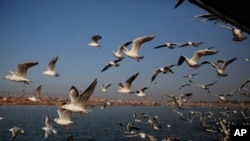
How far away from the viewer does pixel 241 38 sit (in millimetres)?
11539

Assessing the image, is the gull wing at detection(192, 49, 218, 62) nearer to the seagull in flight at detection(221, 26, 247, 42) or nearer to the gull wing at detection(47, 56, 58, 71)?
the seagull in flight at detection(221, 26, 247, 42)

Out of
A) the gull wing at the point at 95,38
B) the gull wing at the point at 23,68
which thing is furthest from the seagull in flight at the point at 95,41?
the gull wing at the point at 23,68

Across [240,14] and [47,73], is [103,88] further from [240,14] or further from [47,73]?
[240,14]

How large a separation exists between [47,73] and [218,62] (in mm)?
7486

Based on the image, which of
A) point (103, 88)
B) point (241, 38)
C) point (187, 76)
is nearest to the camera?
point (241, 38)

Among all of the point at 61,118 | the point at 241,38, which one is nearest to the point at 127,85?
the point at 61,118

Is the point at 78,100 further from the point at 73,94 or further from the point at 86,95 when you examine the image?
the point at 86,95

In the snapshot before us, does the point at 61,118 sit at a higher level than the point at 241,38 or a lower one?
lower

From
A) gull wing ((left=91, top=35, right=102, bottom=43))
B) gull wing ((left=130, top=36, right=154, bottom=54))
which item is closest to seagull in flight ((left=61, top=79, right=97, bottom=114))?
gull wing ((left=130, top=36, right=154, bottom=54))

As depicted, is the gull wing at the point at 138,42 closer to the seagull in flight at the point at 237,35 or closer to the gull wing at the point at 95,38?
the seagull in flight at the point at 237,35

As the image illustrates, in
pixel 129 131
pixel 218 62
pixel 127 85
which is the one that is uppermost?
pixel 218 62

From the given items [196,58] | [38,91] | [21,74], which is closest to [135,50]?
[196,58]

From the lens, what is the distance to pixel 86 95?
8.51 meters

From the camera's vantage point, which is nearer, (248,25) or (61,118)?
(248,25)
